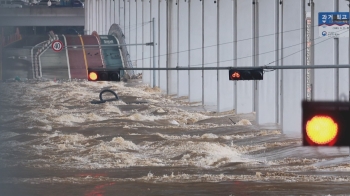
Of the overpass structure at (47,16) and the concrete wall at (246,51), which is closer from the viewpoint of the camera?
the concrete wall at (246,51)

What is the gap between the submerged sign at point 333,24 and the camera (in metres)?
23.7

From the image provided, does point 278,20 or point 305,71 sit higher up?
A: point 278,20

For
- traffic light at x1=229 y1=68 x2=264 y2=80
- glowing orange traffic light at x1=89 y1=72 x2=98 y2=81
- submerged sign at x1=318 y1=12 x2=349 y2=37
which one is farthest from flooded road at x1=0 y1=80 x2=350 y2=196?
submerged sign at x1=318 y1=12 x2=349 y2=37

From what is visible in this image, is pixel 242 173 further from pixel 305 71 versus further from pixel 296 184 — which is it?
pixel 305 71

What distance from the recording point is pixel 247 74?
2031cm

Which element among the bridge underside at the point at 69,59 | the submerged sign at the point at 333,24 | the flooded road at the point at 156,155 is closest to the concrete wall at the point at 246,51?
the submerged sign at the point at 333,24

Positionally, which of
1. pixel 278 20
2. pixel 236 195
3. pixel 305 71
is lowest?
pixel 236 195

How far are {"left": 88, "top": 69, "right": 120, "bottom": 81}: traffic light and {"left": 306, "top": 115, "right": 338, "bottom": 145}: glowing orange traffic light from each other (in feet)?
61.9

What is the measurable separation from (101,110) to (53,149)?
1576 cm

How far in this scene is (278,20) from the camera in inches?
1252

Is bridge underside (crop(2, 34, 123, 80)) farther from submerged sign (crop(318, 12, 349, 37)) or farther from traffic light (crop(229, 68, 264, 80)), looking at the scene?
traffic light (crop(229, 68, 264, 80))

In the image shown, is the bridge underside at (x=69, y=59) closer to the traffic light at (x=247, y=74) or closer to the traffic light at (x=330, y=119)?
the traffic light at (x=247, y=74)

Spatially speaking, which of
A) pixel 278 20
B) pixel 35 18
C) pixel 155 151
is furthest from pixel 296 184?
pixel 35 18

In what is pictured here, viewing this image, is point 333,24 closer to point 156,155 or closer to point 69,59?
point 156,155
